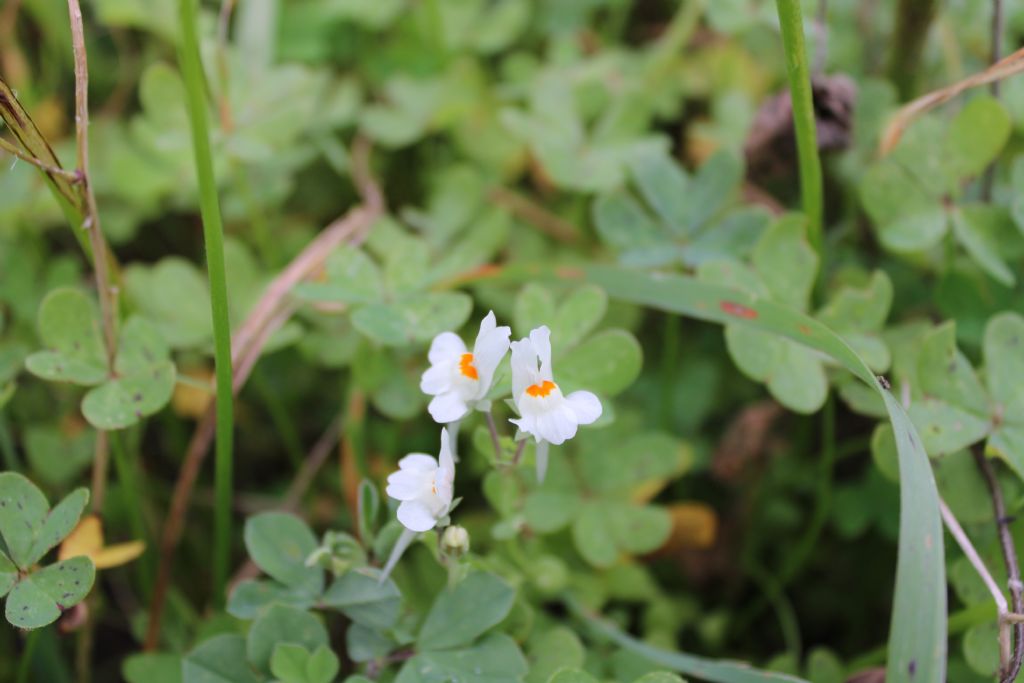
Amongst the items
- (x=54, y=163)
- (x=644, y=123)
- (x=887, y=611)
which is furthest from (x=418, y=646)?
(x=644, y=123)

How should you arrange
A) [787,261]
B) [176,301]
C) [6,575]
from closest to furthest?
[6,575], [787,261], [176,301]

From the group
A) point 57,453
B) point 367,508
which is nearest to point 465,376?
point 367,508

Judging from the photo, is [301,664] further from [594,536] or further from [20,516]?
[594,536]

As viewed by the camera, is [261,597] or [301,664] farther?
[261,597]

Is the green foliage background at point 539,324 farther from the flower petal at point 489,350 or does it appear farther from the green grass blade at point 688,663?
the flower petal at point 489,350

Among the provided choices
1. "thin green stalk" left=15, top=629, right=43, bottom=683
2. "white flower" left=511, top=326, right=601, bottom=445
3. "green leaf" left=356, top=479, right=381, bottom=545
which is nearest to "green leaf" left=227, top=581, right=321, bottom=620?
"green leaf" left=356, top=479, right=381, bottom=545

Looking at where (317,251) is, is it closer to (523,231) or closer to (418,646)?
(523,231)
